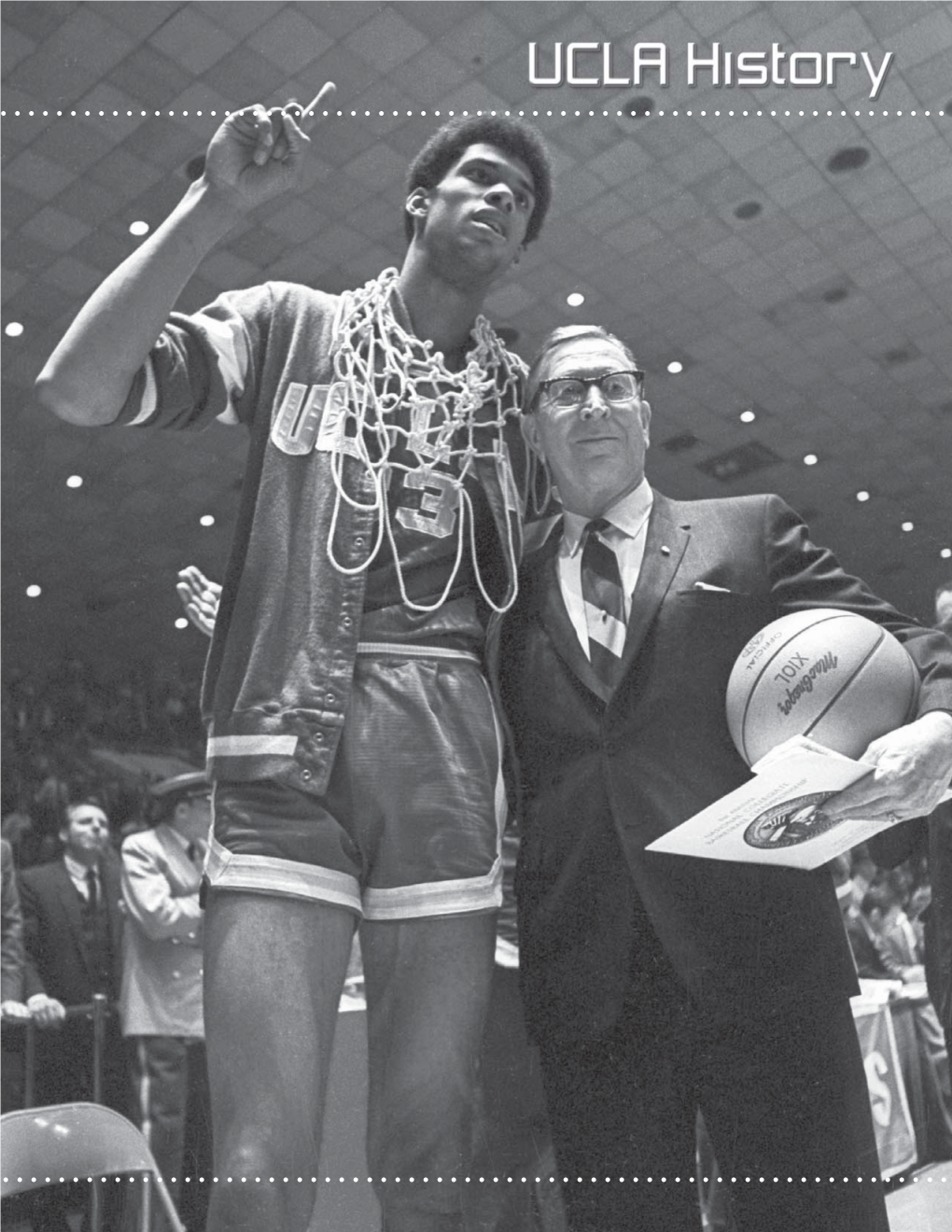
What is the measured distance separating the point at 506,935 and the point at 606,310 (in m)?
1.37

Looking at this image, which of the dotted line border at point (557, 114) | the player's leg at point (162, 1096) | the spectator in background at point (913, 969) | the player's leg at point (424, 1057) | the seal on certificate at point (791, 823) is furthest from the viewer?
the spectator in background at point (913, 969)

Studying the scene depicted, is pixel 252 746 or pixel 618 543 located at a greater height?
pixel 618 543

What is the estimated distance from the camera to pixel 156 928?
2.54 meters

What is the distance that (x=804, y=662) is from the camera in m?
1.79

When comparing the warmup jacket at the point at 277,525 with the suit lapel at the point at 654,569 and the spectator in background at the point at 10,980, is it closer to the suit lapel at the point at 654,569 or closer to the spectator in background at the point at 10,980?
the suit lapel at the point at 654,569

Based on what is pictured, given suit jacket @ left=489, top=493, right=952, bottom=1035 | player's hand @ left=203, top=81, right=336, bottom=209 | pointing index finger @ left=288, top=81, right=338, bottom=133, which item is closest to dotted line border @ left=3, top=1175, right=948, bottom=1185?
suit jacket @ left=489, top=493, right=952, bottom=1035

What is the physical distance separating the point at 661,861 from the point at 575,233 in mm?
1420

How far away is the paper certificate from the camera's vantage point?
160cm

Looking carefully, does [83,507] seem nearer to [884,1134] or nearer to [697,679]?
[697,679]

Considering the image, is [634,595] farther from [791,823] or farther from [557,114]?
[557,114]

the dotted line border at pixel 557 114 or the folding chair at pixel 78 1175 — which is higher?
the dotted line border at pixel 557 114

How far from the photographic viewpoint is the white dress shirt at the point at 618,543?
6.68ft

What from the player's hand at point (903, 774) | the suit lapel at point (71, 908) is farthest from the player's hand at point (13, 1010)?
the player's hand at point (903, 774)

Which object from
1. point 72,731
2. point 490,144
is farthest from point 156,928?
point 490,144
